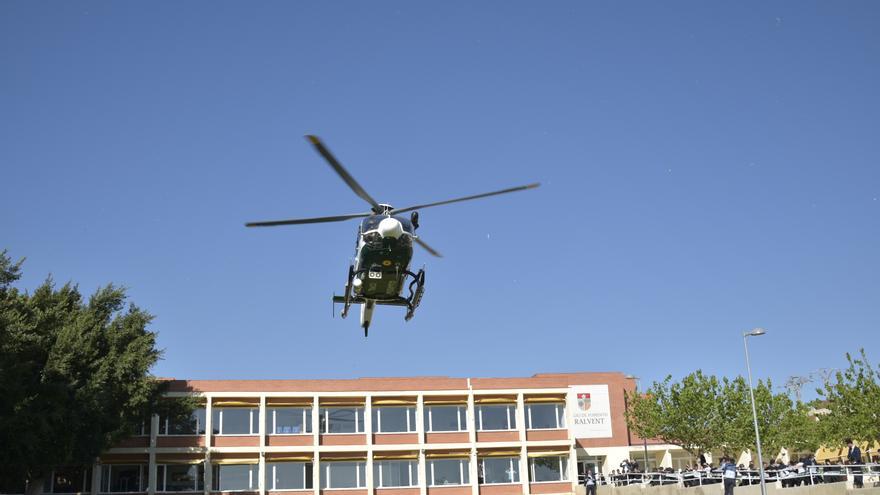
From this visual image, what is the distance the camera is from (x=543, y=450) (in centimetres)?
5650

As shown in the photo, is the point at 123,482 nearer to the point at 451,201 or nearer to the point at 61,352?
the point at 61,352

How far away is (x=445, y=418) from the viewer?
56531mm

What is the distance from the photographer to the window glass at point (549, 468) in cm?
5612

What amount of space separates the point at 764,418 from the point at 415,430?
21.5 metres

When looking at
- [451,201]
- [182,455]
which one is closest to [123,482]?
[182,455]

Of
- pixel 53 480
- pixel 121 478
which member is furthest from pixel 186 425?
pixel 53 480

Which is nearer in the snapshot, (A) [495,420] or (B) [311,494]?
(B) [311,494]

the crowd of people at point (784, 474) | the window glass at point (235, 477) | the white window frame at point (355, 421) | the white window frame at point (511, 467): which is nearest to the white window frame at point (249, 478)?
the window glass at point (235, 477)

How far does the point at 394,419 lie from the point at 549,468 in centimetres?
1006

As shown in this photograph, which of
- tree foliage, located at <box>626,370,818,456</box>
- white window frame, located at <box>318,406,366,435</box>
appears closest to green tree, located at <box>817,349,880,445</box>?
tree foliage, located at <box>626,370,818,456</box>

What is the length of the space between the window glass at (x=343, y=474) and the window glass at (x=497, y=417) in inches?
309

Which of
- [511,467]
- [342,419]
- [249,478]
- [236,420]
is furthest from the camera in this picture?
[511,467]

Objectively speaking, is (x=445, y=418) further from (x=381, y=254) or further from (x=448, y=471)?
(x=381, y=254)

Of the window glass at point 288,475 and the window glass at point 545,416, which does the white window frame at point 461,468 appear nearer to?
the window glass at point 545,416
